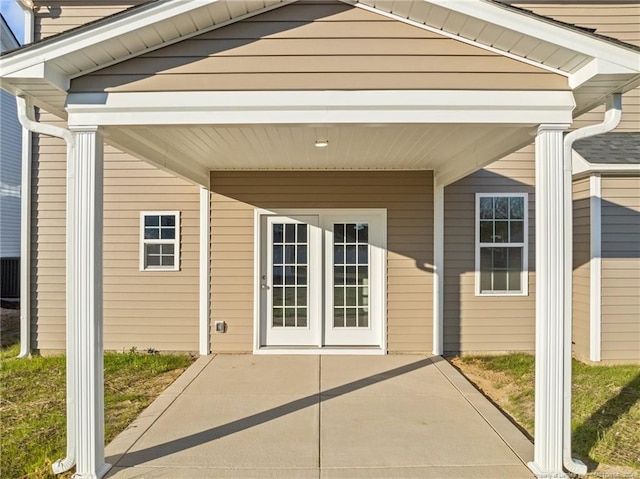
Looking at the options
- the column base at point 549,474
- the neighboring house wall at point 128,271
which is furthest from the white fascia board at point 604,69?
the neighboring house wall at point 128,271

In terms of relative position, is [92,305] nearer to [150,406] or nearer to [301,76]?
[150,406]

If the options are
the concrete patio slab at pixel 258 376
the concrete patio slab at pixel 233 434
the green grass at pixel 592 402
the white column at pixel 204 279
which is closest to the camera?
the concrete patio slab at pixel 233 434

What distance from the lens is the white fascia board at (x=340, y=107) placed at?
2.97 m

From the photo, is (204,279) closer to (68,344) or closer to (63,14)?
(68,344)

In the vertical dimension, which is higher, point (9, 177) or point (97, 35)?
point (9, 177)

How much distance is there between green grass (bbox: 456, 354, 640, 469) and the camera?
10.8 ft

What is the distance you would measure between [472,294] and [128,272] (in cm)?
496

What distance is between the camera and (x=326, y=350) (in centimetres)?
600

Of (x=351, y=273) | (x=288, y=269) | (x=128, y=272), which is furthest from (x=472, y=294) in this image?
(x=128, y=272)

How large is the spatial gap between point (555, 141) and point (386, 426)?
8.72 feet

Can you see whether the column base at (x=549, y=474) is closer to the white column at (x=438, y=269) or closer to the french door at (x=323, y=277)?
the white column at (x=438, y=269)

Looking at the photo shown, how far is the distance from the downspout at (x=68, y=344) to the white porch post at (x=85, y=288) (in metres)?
0.03

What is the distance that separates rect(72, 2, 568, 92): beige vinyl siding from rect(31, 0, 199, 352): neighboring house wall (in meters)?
3.28

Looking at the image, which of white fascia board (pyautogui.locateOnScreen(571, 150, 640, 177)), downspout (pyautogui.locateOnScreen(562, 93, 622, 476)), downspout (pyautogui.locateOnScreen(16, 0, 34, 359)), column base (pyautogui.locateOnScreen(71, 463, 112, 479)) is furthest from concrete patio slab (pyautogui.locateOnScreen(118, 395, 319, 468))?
white fascia board (pyautogui.locateOnScreen(571, 150, 640, 177))
